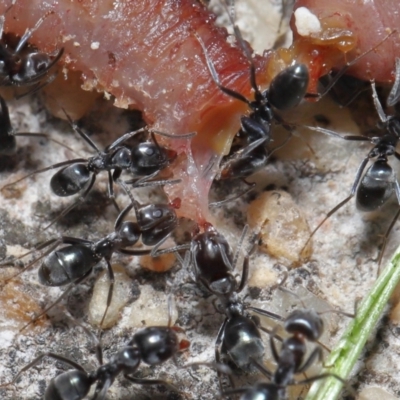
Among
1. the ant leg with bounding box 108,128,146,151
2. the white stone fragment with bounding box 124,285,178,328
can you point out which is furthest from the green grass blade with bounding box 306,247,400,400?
the ant leg with bounding box 108,128,146,151

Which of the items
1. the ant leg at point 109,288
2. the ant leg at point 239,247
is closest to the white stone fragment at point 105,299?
the ant leg at point 109,288

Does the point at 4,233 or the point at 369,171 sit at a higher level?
the point at 369,171

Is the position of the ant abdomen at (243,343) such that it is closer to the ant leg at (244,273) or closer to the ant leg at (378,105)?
the ant leg at (244,273)

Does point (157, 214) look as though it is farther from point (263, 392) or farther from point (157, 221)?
point (263, 392)

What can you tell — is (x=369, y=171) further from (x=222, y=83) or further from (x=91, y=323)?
(x=91, y=323)

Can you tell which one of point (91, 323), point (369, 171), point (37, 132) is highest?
point (369, 171)

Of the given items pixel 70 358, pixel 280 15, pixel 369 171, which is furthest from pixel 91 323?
pixel 280 15

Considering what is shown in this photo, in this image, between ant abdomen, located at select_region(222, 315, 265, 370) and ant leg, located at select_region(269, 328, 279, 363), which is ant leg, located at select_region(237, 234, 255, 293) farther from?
ant leg, located at select_region(269, 328, 279, 363)
